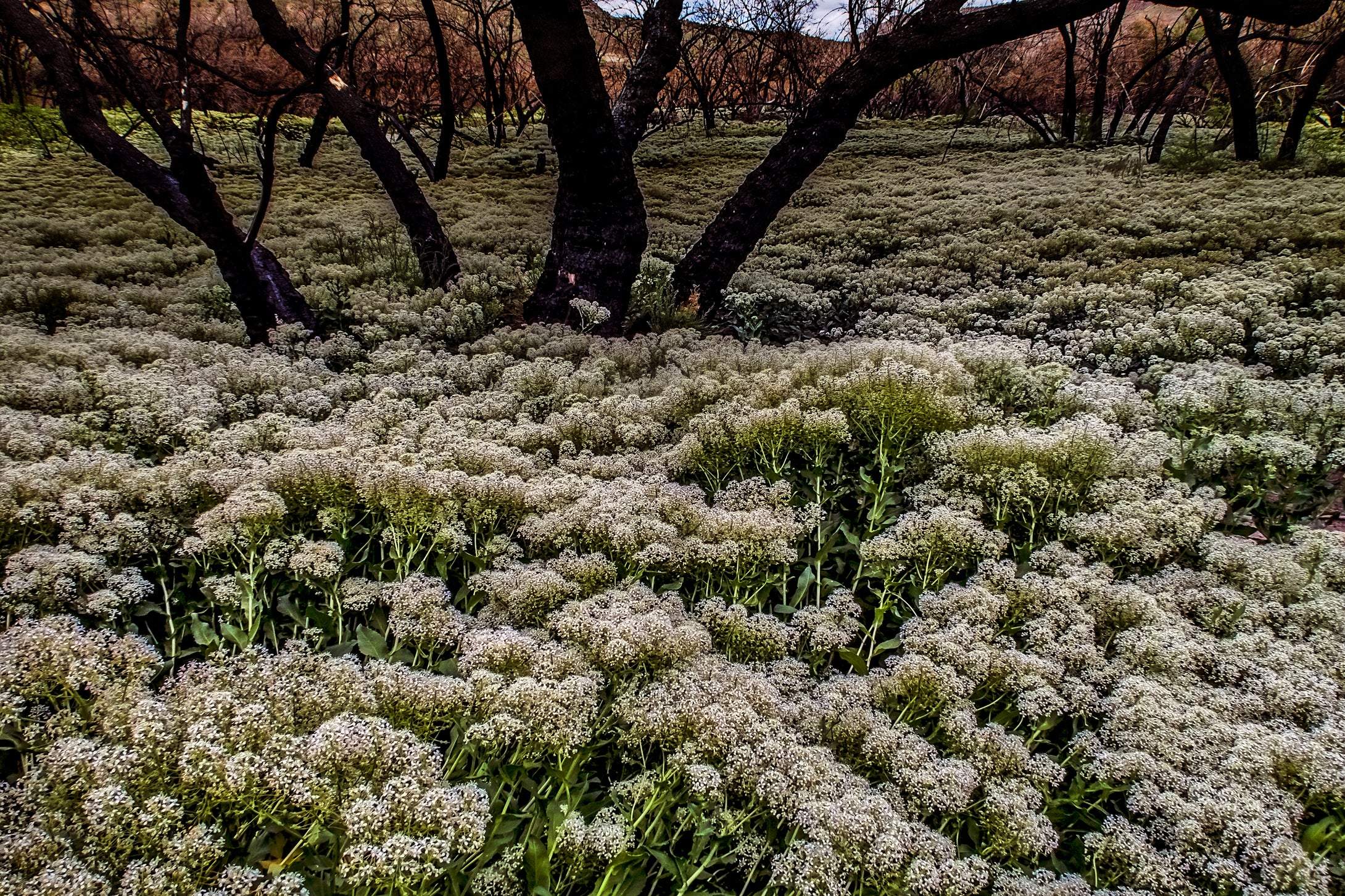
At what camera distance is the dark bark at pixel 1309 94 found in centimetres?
1152

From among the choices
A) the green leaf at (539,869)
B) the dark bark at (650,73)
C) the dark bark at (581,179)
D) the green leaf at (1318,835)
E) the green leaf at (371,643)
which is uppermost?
the dark bark at (650,73)

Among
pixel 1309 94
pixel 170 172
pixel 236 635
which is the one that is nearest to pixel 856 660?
pixel 236 635

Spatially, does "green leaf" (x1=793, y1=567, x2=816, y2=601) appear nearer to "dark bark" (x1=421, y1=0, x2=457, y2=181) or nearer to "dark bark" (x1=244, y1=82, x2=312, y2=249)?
"dark bark" (x1=244, y1=82, x2=312, y2=249)

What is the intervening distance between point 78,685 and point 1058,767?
9.16 ft

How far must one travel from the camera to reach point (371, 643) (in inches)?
97.1

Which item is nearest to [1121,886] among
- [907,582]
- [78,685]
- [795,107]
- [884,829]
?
[884,829]

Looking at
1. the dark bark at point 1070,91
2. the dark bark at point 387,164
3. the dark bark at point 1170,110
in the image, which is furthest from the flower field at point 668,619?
the dark bark at point 1070,91

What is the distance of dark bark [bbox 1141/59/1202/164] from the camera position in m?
11.8

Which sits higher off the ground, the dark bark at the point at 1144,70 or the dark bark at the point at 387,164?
the dark bark at the point at 1144,70

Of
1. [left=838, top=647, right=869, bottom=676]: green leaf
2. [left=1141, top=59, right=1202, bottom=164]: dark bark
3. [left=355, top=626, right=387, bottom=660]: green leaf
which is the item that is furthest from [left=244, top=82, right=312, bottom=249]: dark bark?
[left=1141, top=59, right=1202, bottom=164]: dark bark

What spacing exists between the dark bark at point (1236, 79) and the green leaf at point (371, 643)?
50.3ft

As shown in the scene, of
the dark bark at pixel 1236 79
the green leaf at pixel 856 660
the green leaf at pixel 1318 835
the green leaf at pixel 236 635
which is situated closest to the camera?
the green leaf at pixel 1318 835

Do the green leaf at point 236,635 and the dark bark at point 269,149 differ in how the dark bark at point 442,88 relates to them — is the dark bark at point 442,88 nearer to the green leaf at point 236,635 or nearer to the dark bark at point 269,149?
the dark bark at point 269,149

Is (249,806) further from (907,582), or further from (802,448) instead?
(802,448)
